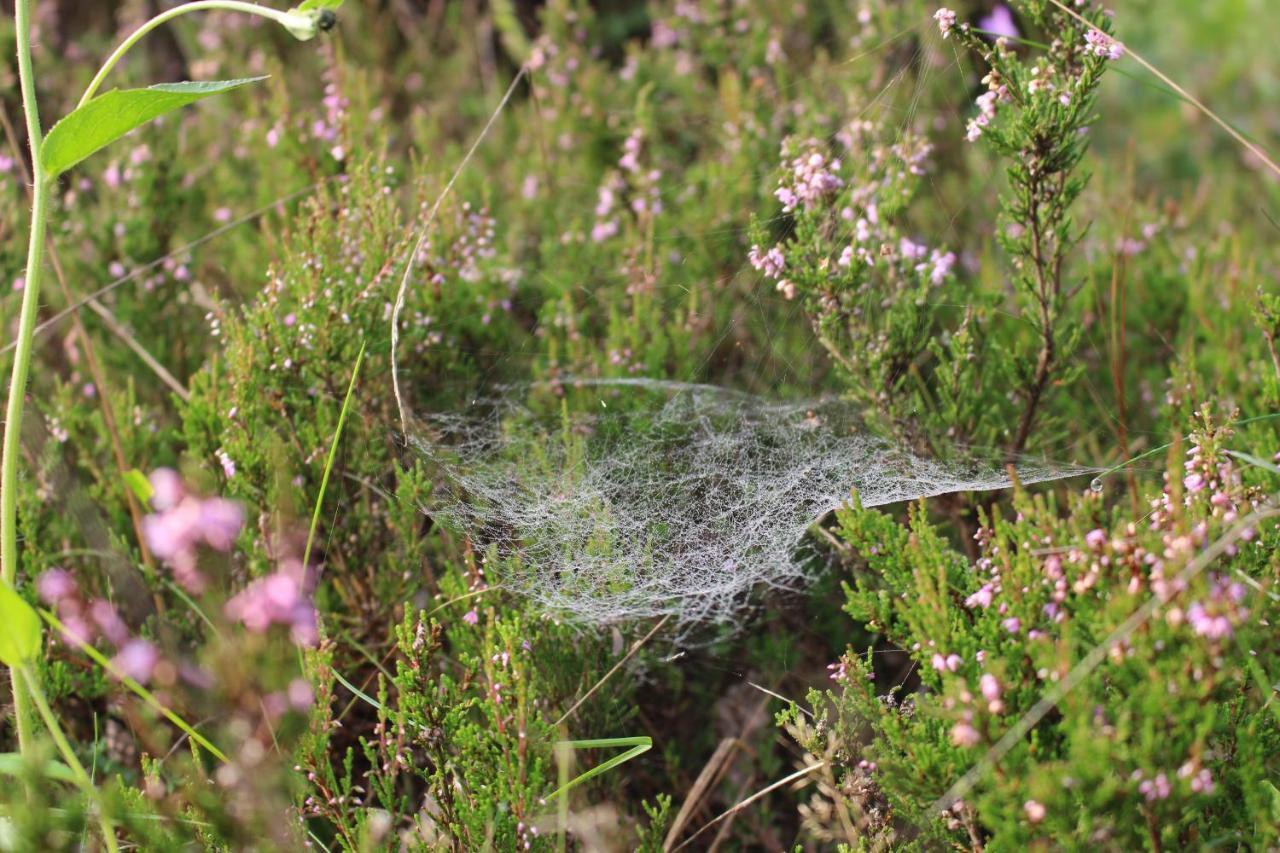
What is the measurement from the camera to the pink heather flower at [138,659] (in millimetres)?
2059

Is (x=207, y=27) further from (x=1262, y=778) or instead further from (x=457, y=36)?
(x=1262, y=778)

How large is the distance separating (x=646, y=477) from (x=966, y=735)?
3.73ft

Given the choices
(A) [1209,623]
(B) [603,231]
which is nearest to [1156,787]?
(A) [1209,623]

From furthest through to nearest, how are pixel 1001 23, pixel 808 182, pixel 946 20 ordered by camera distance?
pixel 1001 23 < pixel 808 182 < pixel 946 20

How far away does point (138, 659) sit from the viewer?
2.08m

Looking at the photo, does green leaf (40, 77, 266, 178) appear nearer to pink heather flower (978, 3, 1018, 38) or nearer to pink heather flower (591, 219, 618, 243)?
pink heather flower (591, 219, 618, 243)

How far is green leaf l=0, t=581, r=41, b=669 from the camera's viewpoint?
1.39 meters

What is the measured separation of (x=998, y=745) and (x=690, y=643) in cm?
105

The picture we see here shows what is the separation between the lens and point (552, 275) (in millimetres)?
3199

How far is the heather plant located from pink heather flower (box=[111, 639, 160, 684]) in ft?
0.05

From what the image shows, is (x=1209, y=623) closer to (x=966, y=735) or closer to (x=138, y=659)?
(x=966, y=735)

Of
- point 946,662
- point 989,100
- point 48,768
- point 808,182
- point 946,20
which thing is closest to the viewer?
point 48,768

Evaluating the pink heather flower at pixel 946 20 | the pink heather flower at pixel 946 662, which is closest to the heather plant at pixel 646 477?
the pink heather flower at pixel 946 662

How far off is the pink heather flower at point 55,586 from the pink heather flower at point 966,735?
1.66 metres
